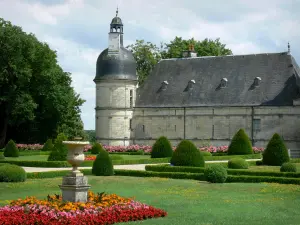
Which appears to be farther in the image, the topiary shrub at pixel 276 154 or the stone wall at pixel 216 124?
the stone wall at pixel 216 124

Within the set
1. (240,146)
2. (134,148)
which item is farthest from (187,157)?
(134,148)

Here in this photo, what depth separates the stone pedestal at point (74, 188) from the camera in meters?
14.8

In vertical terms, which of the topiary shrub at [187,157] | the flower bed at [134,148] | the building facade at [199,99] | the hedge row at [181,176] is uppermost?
the building facade at [199,99]

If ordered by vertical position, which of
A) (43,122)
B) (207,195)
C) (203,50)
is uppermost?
(203,50)

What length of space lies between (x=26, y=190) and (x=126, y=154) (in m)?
22.6

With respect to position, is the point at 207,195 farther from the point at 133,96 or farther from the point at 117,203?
the point at 133,96

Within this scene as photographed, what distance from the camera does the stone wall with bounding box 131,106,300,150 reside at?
44.2m

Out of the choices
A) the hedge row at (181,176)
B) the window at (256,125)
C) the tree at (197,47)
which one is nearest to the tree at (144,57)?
the tree at (197,47)

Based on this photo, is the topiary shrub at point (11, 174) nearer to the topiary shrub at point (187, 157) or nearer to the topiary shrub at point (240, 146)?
the topiary shrub at point (187, 157)

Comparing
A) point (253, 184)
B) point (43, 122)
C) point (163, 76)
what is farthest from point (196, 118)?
point (253, 184)

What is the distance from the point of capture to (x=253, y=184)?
22.8m

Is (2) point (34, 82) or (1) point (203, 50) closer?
(2) point (34, 82)

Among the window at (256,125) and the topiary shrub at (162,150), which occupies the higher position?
the window at (256,125)

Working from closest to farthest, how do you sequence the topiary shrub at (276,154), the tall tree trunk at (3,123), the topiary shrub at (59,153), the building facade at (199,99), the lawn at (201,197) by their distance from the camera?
the lawn at (201,197), the topiary shrub at (59,153), the topiary shrub at (276,154), the building facade at (199,99), the tall tree trunk at (3,123)
